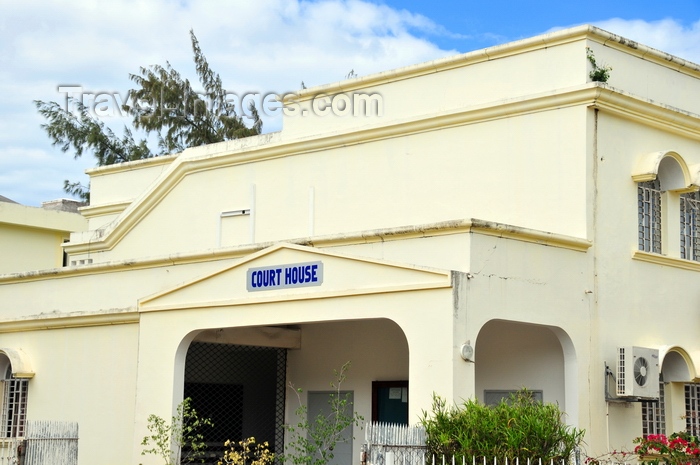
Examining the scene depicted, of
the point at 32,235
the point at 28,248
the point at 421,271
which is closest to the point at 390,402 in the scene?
the point at 421,271

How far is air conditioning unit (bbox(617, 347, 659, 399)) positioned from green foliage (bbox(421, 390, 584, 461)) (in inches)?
119

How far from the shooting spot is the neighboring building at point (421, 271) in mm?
13000

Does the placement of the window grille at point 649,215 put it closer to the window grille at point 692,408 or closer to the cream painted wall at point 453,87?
the cream painted wall at point 453,87

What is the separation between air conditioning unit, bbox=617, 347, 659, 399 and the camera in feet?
44.8

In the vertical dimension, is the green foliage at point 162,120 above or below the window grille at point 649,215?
above

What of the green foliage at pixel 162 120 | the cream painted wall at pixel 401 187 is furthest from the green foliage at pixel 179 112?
the cream painted wall at pixel 401 187

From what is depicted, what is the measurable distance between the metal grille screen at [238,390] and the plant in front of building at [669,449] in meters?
6.16

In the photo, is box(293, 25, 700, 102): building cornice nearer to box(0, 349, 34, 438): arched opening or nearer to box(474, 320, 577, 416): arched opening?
box(474, 320, 577, 416): arched opening

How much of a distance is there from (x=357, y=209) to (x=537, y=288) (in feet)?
14.6

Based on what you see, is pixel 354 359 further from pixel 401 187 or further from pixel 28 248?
pixel 28 248

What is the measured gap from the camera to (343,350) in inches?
657

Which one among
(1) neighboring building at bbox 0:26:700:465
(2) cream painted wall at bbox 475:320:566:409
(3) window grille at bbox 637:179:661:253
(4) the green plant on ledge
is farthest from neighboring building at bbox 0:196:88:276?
(3) window grille at bbox 637:179:661:253

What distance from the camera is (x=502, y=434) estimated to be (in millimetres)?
10484

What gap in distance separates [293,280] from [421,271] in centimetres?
207
